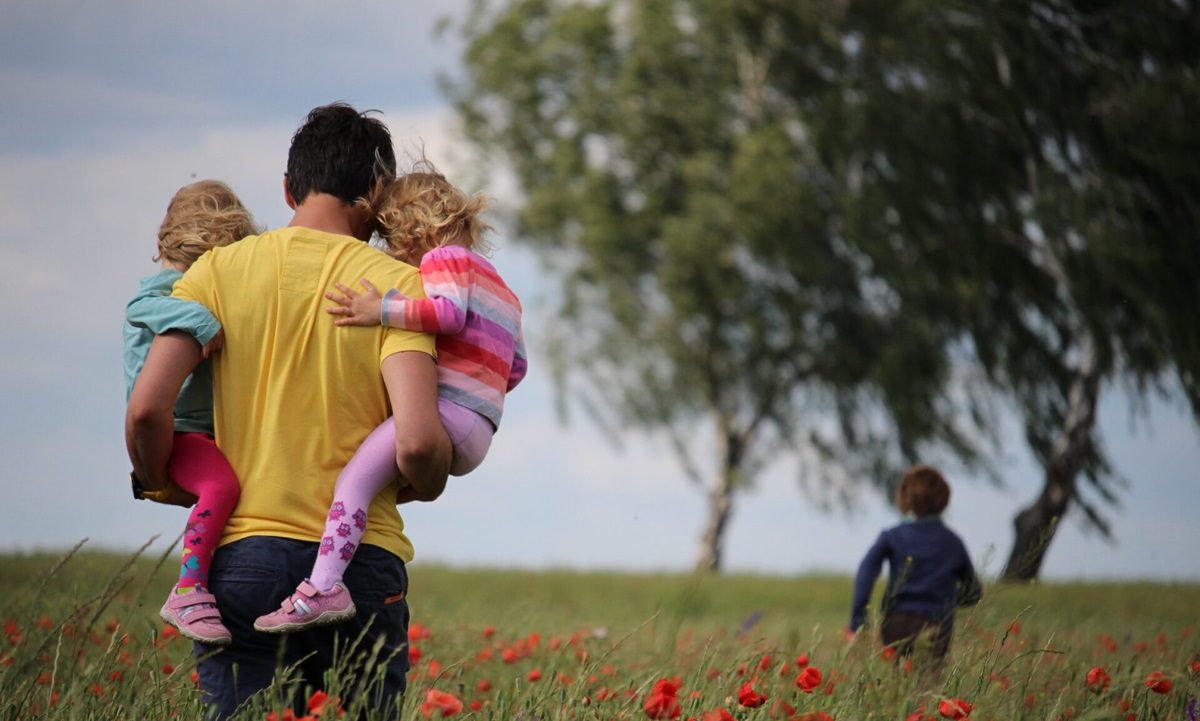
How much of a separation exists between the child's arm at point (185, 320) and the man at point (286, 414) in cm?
3

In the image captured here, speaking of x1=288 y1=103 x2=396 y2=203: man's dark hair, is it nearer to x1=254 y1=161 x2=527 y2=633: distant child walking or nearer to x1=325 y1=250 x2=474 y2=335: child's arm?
x1=254 y1=161 x2=527 y2=633: distant child walking

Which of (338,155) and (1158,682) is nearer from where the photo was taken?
(338,155)

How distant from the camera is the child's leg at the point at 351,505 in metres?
2.78

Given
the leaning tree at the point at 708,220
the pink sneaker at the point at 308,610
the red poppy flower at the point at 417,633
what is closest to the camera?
the pink sneaker at the point at 308,610

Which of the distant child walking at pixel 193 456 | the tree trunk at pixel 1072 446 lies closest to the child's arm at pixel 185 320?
the distant child walking at pixel 193 456

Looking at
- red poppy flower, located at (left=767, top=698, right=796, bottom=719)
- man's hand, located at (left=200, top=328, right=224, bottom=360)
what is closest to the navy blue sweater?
red poppy flower, located at (left=767, top=698, right=796, bottom=719)

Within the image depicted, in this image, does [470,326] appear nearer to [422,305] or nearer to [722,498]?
[422,305]

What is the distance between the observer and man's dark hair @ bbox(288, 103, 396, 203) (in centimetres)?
296

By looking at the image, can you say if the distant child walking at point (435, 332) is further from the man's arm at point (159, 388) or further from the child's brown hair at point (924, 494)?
the child's brown hair at point (924, 494)

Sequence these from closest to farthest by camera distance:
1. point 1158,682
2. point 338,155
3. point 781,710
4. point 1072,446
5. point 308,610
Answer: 1. point 308,610
2. point 338,155
3. point 781,710
4. point 1158,682
5. point 1072,446

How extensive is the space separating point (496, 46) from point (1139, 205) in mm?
11326

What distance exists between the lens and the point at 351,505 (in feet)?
9.14

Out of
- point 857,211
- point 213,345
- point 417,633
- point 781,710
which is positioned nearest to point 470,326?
point 213,345

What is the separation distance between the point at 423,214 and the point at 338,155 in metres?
0.28
